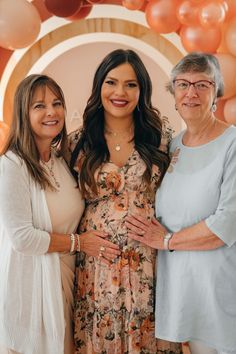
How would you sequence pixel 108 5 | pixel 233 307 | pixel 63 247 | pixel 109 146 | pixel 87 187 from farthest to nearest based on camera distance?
pixel 108 5, pixel 109 146, pixel 87 187, pixel 63 247, pixel 233 307

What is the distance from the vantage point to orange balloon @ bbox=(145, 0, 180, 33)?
2.90 m

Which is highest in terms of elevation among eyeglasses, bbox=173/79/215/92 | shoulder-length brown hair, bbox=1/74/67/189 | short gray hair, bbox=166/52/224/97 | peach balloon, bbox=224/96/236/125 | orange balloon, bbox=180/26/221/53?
orange balloon, bbox=180/26/221/53

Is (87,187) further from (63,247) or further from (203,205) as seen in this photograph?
(203,205)

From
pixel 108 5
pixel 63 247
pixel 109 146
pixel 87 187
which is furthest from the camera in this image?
pixel 108 5

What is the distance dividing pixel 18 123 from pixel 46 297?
2.39 feet

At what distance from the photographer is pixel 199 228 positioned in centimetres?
188

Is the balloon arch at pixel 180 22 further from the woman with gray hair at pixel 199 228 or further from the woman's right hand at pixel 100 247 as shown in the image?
the woman's right hand at pixel 100 247

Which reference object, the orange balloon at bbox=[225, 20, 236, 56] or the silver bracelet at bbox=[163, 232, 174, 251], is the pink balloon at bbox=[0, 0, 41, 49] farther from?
the silver bracelet at bbox=[163, 232, 174, 251]

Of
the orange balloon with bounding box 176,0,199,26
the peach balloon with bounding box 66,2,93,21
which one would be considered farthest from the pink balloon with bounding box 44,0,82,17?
the orange balloon with bounding box 176,0,199,26

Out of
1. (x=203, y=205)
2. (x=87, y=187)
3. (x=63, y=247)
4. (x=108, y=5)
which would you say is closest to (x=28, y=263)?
(x=63, y=247)

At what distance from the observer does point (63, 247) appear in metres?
1.99

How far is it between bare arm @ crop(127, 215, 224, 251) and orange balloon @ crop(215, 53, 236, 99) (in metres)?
1.23

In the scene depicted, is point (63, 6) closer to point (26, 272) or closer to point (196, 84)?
point (196, 84)

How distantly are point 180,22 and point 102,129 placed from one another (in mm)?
1062
